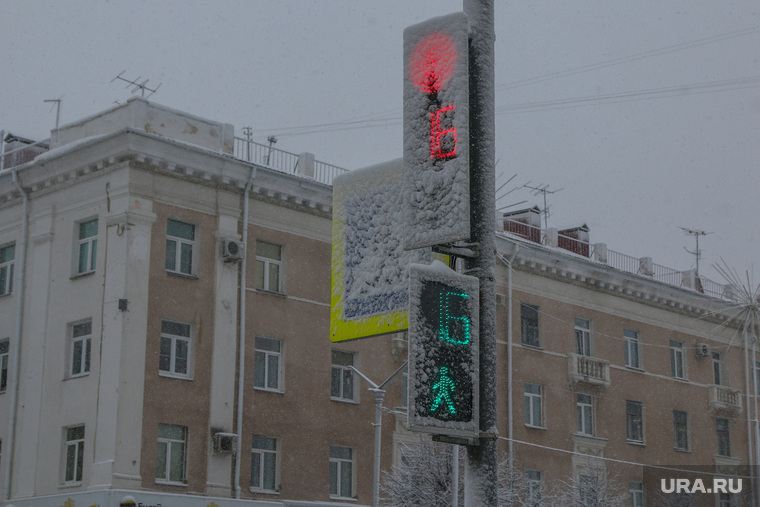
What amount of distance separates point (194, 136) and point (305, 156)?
3.45m

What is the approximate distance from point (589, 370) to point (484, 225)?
32186 millimetres

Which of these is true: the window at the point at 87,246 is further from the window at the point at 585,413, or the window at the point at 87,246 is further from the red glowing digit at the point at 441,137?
the red glowing digit at the point at 441,137

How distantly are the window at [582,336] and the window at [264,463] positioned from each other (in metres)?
12.3

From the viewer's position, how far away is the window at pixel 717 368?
43281mm

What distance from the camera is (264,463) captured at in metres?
29.0

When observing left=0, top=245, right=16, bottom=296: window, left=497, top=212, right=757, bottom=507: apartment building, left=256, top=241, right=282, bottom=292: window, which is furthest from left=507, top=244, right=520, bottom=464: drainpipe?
left=0, top=245, right=16, bottom=296: window

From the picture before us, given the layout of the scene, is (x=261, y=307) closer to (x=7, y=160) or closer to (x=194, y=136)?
(x=194, y=136)

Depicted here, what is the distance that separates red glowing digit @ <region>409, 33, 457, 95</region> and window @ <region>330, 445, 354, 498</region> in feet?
83.4

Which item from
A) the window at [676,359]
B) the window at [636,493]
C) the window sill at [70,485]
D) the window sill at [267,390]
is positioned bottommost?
the window sill at [70,485]

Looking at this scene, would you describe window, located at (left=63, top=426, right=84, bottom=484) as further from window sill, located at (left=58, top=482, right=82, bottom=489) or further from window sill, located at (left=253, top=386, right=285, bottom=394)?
window sill, located at (left=253, top=386, right=285, bottom=394)

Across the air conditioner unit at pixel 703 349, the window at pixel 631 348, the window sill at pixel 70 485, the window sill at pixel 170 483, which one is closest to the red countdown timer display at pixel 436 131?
the window sill at pixel 170 483

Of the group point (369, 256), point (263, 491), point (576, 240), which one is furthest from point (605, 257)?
point (369, 256)

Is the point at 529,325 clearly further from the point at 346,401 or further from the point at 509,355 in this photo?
the point at 346,401

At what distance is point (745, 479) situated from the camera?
141ft
